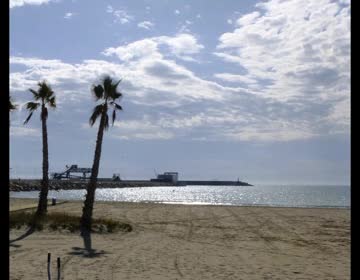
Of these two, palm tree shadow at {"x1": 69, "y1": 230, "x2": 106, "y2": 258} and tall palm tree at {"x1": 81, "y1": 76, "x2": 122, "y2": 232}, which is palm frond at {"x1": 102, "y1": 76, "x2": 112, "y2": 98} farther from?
palm tree shadow at {"x1": 69, "y1": 230, "x2": 106, "y2": 258}

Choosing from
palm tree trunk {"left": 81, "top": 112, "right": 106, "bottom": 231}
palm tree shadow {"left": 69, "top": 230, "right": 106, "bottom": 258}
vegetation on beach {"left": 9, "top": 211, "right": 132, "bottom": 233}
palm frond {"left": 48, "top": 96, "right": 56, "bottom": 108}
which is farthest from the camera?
palm frond {"left": 48, "top": 96, "right": 56, "bottom": 108}

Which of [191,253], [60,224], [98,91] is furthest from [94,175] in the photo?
[191,253]

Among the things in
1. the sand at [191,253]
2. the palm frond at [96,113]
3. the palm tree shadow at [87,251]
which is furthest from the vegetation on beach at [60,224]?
the palm frond at [96,113]

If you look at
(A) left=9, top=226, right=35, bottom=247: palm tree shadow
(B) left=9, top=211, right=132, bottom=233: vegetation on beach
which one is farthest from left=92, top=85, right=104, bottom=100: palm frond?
(A) left=9, top=226, right=35, bottom=247: palm tree shadow

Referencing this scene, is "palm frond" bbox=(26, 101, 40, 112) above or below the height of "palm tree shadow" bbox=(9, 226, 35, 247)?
above

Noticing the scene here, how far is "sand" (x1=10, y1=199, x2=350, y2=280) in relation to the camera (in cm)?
1289

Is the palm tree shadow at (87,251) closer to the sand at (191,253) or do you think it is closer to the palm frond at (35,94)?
the sand at (191,253)

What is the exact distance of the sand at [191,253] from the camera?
12.9m

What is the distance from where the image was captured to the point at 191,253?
53.9 ft

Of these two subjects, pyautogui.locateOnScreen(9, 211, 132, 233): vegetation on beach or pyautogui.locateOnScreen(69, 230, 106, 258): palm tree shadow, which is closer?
pyautogui.locateOnScreen(69, 230, 106, 258): palm tree shadow

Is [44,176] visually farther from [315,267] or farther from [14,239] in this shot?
[315,267]

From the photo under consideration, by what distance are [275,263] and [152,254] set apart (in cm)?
436
